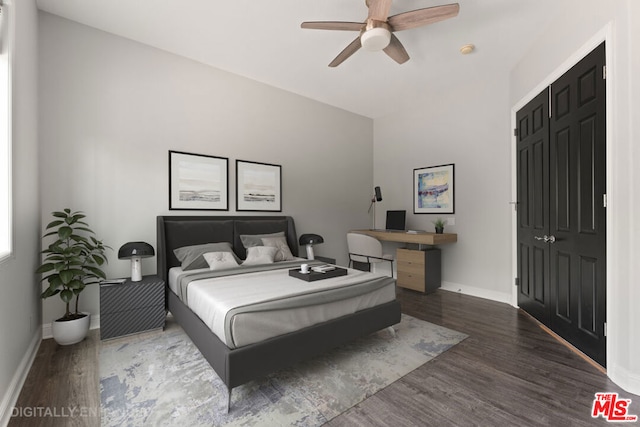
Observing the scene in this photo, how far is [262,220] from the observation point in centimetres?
416

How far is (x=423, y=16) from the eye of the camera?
2.29 m

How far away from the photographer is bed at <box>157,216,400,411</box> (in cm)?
179

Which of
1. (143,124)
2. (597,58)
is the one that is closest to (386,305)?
(597,58)

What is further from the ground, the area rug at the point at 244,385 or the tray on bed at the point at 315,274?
the tray on bed at the point at 315,274

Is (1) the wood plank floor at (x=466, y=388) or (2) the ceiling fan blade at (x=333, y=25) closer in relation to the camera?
(1) the wood plank floor at (x=466, y=388)

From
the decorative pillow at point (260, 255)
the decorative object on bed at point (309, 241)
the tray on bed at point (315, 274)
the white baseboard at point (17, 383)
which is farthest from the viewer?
the decorative object on bed at point (309, 241)

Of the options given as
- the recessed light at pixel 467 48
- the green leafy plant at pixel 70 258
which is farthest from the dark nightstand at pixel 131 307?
the recessed light at pixel 467 48

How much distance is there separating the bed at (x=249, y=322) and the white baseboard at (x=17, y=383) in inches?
40.9

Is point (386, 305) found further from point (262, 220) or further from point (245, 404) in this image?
point (262, 220)

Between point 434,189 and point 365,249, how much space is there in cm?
161

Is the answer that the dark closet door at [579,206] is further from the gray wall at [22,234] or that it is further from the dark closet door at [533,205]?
the gray wall at [22,234]

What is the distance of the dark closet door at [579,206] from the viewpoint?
217cm

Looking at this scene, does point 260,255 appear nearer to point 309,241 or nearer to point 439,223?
point 309,241

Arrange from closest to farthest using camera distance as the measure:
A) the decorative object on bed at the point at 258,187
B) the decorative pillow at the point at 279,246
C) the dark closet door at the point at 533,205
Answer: the dark closet door at the point at 533,205
the decorative pillow at the point at 279,246
the decorative object on bed at the point at 258,187
